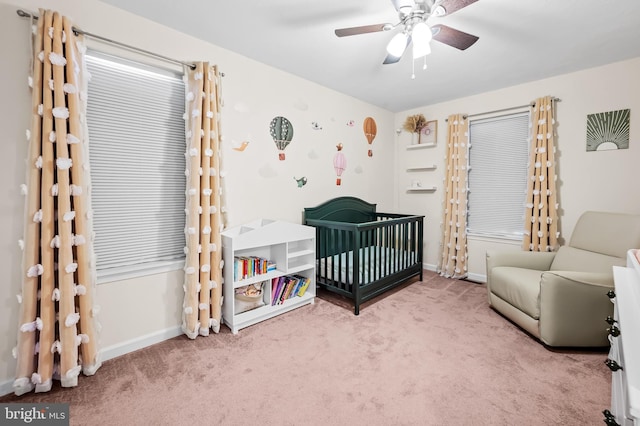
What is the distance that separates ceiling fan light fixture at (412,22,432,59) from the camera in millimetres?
1567

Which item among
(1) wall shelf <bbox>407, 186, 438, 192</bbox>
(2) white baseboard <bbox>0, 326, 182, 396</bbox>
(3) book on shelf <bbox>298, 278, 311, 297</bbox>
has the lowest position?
(2) white baseboard <bbox>0, 326, 182, 396</bbox>

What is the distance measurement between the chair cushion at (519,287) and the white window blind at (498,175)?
37.9 inches

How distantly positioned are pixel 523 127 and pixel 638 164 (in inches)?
40.8

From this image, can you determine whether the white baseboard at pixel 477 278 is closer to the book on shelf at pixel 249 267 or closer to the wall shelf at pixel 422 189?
the wall shelf at pixel 422 189

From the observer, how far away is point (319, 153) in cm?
325

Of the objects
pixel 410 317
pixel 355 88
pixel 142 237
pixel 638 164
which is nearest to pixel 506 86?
pixel 638 164

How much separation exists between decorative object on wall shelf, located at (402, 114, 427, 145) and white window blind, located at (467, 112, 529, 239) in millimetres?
617

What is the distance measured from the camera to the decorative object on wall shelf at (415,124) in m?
3.90

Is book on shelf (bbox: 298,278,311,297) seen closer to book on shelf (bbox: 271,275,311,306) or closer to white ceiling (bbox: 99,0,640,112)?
book on shelf (bbox: 271,275,311,306)

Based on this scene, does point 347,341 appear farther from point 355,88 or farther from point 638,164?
point 638,164

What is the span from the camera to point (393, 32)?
6.96ft

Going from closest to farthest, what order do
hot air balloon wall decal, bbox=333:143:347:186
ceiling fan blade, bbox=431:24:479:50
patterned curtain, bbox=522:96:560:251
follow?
ceiling fan blade, bbox=431:24:479:50 → patterned curtain, bbox=522:96:560:251 → hot air balloon wall decal, bbox=333:143:347:186
